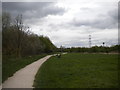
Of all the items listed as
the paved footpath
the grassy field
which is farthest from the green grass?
the grassy field

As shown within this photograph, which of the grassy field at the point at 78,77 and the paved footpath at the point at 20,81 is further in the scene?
the grassy field at the point at 78,77

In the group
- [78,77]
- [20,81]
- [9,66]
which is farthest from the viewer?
[9,66]

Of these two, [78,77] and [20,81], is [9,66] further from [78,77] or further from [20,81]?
[78,77]

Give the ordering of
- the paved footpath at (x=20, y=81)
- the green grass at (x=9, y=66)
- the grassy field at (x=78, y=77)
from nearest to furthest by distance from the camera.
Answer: the paved footpath at (x=20, y=81) → the grassy field at (x=78, y=77) → the green grass at (x=9, y=66)

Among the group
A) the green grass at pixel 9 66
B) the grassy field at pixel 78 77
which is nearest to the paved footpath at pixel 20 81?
the grassy field at pixel 78 77

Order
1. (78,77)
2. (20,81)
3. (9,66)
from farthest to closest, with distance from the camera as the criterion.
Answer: (9,66) → (78,77) → (20,81)

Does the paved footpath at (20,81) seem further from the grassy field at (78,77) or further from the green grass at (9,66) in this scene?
the green grass at (9,66)

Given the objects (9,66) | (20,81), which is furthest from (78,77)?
(9,66)

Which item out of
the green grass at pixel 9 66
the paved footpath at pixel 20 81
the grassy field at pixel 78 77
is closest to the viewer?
the paved footpath at pixel 20 81

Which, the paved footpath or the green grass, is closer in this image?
the paved footpath

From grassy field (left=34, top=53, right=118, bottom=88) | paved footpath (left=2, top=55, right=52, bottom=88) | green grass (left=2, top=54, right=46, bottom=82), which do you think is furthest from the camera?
green grass (left=2, top=54, right=46, bottom=82)

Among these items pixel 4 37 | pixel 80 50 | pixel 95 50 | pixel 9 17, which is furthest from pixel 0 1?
pixel 80 50

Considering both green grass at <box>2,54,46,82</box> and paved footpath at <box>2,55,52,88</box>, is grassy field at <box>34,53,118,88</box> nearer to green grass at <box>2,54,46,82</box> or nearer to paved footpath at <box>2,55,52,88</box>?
paved footpath at <box>2,55,52,88</box>

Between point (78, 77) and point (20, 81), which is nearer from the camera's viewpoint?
point (20, 81)
